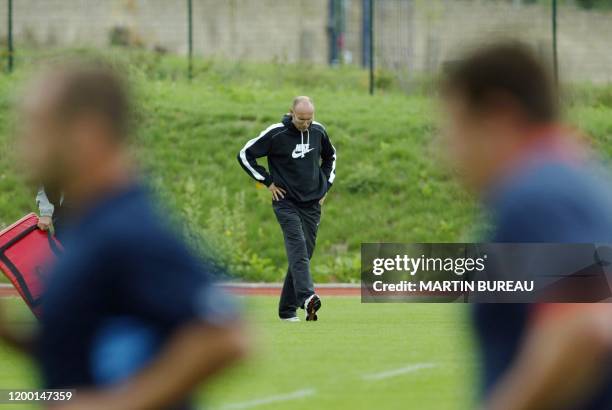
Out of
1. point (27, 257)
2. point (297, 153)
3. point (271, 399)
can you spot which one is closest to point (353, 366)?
point (271, 399)

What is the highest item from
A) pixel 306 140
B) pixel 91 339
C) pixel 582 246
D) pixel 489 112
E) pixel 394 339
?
pixel 489 112

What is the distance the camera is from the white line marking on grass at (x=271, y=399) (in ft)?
27.9

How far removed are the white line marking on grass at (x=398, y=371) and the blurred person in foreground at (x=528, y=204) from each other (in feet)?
20.8

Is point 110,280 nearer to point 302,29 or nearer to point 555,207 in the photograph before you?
point 555,207

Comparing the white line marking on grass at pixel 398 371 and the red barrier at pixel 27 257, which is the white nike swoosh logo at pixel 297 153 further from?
the red barrier at pixel 27 257

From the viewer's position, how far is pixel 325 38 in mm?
38312

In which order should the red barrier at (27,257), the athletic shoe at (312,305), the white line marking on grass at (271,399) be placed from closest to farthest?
the white line marking on grass at (271,399)
the red barrier at (27,257)
the athletic shoe at (312,305)

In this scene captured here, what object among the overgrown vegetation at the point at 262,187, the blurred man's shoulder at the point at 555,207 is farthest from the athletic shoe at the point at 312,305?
the blurred man's shoulder at the point at 555,207

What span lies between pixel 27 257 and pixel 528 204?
633 centimetres

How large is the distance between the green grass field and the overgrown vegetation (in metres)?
6.83

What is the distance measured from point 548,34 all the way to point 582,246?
27332mm

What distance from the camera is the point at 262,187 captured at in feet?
78.1

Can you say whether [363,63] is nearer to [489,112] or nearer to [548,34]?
[548,34]

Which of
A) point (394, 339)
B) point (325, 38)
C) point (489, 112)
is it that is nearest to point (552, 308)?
point (489, 112)
